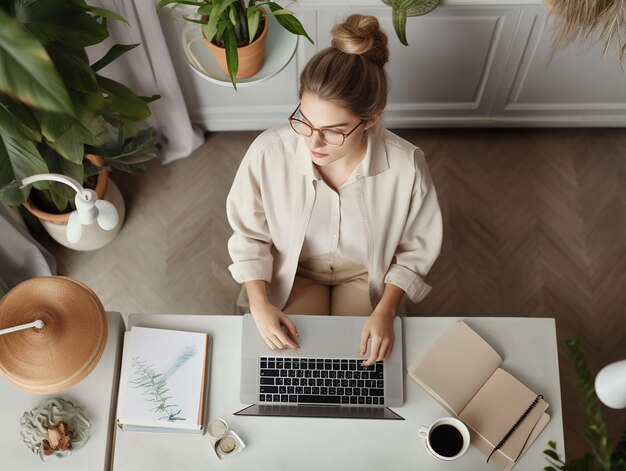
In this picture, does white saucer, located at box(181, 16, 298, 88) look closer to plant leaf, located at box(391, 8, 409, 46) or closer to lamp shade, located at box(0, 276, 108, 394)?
plant leaf, located at box(391, 8, 409, 46)

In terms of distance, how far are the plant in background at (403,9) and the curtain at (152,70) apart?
741 mm

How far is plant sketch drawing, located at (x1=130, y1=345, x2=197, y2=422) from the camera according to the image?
1.51 metres

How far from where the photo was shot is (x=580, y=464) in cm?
108

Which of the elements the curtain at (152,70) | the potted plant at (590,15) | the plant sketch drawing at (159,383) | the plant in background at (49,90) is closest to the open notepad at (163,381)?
the plant sketch drawing at (159,383)

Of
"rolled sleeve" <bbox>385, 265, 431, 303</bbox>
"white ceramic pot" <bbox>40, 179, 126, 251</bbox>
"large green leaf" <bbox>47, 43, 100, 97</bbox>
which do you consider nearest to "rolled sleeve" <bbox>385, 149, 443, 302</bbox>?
"rolled sleeve" <bbox>385, 265, 431, 303</bbox>

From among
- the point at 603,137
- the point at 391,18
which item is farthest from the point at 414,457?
the point at 603,137

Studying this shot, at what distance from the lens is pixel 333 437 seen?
1.51 meters

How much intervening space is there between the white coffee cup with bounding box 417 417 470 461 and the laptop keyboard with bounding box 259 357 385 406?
0.14 meters

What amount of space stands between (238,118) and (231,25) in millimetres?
859

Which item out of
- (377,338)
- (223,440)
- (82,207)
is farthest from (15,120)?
(377,338)

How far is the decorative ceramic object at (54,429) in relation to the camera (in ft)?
4.78

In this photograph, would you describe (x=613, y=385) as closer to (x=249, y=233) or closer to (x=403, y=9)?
(x=249, y=233)

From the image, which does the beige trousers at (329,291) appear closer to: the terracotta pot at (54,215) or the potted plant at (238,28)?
the potted plant at (238,28)

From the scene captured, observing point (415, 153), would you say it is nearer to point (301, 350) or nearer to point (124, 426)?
point (301, 350)
